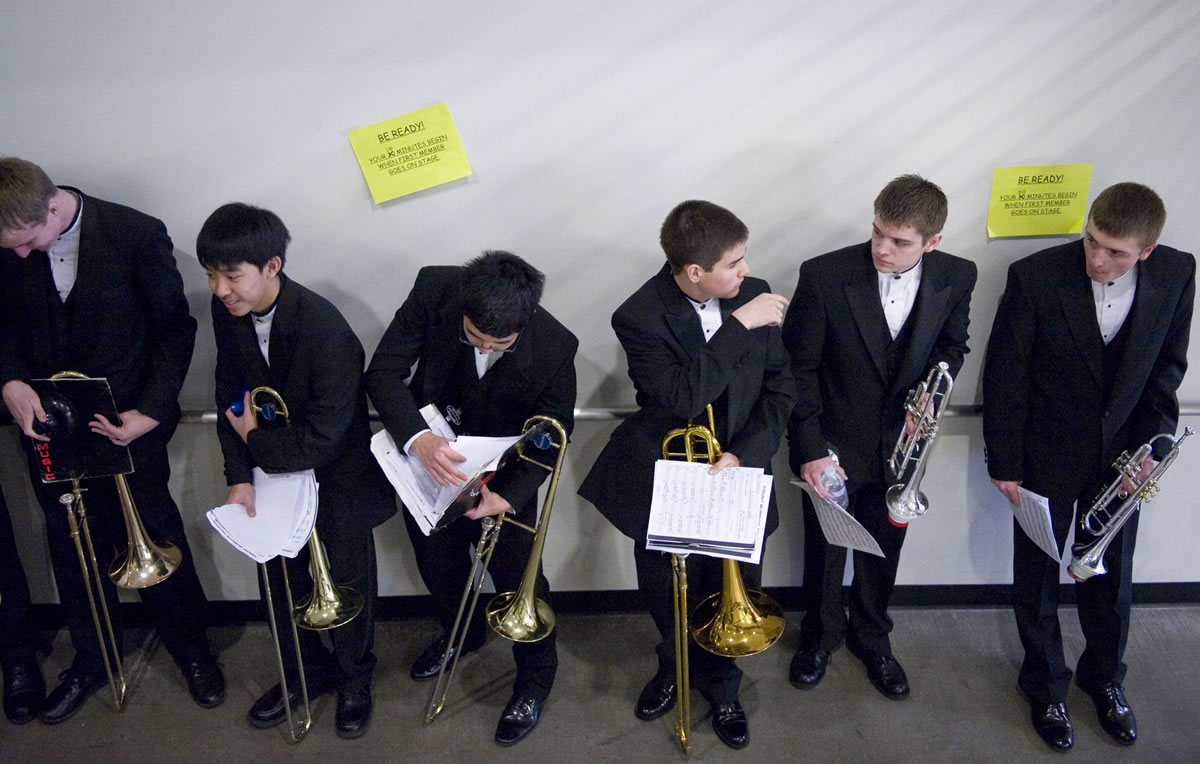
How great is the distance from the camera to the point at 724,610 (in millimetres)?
2701

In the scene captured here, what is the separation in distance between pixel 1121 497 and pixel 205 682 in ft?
11.0

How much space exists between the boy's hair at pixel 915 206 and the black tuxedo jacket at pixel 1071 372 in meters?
0.48

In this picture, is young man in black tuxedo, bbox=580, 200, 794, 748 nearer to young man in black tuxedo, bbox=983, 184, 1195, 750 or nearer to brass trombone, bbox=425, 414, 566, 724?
brass trombone, bbox=425, 414, 566, 724

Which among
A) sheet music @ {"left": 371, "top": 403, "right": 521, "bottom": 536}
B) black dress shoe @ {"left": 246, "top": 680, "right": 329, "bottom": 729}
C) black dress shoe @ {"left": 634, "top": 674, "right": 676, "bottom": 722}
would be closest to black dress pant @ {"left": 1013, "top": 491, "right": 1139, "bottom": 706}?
black dress shoe @ {"left": 634, "top": 674, "right": 676, "bottom": 722}

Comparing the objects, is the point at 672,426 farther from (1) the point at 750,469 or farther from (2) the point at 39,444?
(2) the point at 39,444

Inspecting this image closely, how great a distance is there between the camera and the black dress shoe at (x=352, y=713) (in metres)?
3.04

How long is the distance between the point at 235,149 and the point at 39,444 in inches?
46.4

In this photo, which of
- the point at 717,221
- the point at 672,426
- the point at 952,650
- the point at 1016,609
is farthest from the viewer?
the point at 952,650

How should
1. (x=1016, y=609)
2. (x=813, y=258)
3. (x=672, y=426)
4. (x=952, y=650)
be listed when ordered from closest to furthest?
(x=672, y=426) → (x=813, y=258) → (x=1016, y=609) → (x=952, y=650)

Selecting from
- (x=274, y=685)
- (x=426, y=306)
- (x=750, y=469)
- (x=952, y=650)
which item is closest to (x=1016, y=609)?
(x=952, y=650)

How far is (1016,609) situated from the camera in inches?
123

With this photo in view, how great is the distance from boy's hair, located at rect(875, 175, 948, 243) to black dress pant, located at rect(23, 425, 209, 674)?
2.56m

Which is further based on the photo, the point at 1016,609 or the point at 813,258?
the point at 1016,609

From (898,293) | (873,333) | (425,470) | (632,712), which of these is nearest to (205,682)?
(425,470)
